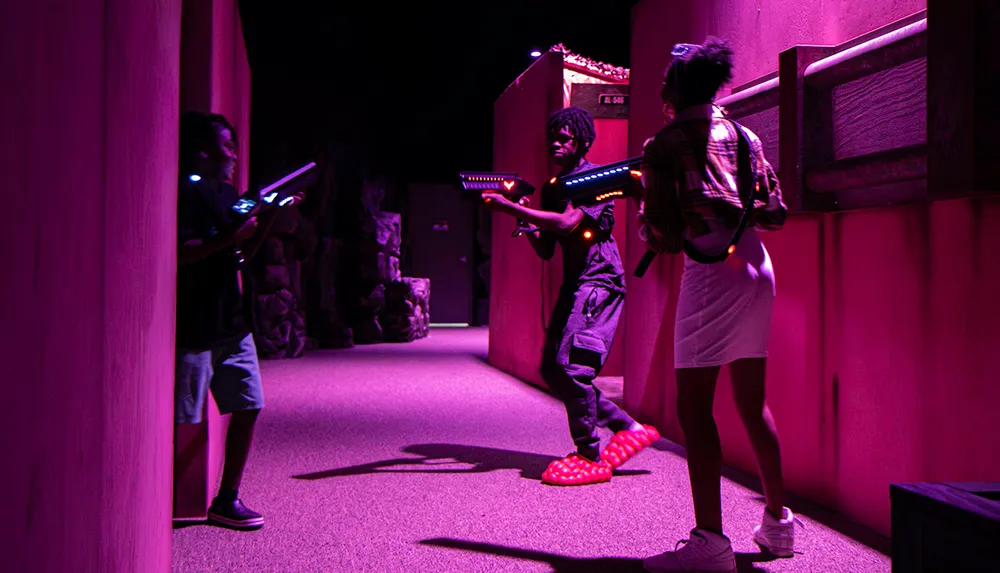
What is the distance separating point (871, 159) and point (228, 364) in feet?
7.18

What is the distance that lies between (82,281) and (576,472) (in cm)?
253

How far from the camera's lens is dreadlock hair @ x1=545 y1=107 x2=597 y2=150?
11.0 feet

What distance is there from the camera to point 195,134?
251 cm

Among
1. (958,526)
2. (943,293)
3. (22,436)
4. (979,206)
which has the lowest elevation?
(958,526)

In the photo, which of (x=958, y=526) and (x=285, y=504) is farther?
(x=285, y=504)

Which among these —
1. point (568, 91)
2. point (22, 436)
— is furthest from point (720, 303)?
point (568, 91)

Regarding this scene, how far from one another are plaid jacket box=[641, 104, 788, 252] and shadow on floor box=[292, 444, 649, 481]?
156 centimetres

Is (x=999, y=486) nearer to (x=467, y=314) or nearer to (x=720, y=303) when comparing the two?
(x=720, y=303)

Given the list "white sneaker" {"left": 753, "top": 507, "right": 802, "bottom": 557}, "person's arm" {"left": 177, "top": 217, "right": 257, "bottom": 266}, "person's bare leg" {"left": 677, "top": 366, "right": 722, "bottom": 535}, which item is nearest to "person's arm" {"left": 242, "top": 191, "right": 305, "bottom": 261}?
"person's arm" {"left": 177, "top": 217, "right": 257, "bottom": 266}

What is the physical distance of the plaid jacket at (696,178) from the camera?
2.02 metres

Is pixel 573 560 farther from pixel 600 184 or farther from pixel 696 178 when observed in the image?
pixel 600 184

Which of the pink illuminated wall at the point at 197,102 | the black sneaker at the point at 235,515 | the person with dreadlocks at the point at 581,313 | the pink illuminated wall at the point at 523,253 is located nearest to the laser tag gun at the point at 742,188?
the person with dreadlocks at the point at 581,313

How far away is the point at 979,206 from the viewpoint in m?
2.10

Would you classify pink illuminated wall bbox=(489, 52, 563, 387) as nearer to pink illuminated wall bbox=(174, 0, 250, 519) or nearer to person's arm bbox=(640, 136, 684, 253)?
pink illuminated wall bbox=(174, 0, 250, 519)
